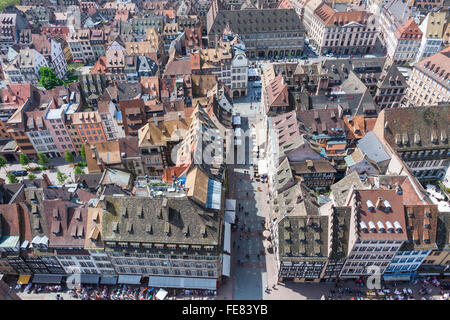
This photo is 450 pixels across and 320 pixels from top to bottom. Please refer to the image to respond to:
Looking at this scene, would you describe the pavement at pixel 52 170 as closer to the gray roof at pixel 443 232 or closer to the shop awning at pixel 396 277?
the shop awning at pixel 396 277

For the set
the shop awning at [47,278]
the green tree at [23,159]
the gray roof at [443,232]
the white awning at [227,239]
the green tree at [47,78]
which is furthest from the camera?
the green tree at [47,78]

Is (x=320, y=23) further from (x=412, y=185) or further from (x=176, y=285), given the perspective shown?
(x=176, y=285)

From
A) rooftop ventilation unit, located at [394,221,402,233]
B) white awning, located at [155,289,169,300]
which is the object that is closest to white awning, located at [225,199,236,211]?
white awning, located at [155,289,169,300]

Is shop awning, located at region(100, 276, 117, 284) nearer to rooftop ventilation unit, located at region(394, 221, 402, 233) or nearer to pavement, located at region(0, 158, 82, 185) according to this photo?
pavement, located at region(0, 158, 82, 185)

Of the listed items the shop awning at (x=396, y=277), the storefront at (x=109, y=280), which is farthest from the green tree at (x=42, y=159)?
the shop awning at (x=396, y=277)

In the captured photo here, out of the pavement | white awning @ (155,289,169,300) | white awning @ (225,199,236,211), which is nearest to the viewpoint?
white awning @ (155,289,169,300)
